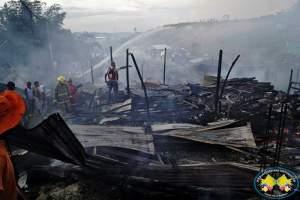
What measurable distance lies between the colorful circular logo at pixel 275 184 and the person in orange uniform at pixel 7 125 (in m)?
3.26

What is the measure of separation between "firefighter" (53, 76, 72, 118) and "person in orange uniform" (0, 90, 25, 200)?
6654mm

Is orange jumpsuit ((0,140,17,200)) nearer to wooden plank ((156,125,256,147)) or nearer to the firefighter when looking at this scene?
wooden plank ((156,125,256,147))

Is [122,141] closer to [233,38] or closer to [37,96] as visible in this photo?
[37,96]

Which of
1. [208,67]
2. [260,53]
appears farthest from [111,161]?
[260,53]

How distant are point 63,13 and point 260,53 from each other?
35509mm

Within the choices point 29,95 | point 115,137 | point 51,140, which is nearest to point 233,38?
point 29,95

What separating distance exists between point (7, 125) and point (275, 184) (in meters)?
3.68

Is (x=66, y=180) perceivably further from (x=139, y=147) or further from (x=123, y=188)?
(x=139, y=147)

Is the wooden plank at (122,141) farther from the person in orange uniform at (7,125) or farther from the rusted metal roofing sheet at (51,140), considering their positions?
the person in orange uniform at (7,125)

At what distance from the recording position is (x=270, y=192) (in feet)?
9.98

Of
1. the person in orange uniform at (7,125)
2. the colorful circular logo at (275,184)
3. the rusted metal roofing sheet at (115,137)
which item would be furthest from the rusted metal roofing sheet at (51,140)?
the colorful circular logo at (275,184)

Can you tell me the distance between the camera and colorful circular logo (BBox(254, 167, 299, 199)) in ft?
9.79

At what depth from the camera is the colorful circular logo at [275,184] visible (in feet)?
9.79

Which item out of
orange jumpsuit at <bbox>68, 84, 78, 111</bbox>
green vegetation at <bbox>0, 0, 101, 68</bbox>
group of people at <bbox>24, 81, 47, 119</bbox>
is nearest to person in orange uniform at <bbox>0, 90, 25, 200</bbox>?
orange jumpsuit at <bbox>68, 84, 78, 111</bbox>
